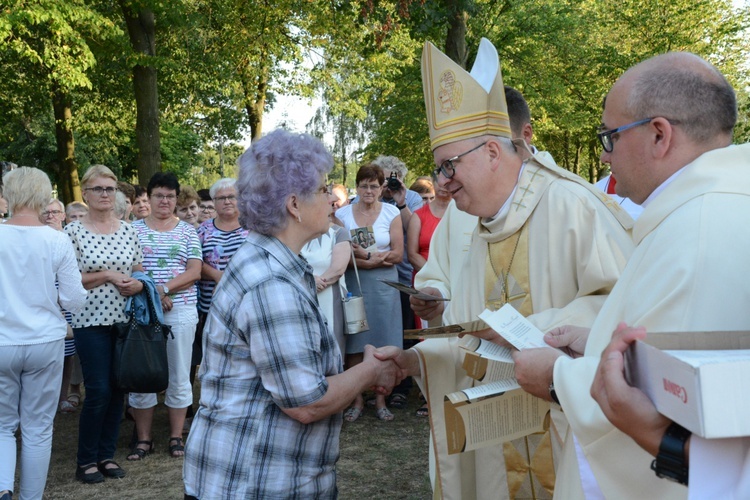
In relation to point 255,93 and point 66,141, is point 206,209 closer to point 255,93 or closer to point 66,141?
point 255,93

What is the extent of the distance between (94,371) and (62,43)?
1078 centimetres

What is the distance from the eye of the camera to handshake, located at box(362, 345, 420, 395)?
9.36ft

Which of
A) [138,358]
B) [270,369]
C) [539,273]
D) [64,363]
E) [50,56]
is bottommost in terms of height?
[64,363]

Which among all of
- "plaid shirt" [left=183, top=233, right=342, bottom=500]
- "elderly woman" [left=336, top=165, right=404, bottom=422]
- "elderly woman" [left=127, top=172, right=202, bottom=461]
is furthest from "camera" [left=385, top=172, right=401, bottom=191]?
"plaid shirt" [left=183, top=233, right=342, bottom=500]

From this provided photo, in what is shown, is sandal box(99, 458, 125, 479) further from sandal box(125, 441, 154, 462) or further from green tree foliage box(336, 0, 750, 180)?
green tree foliage box(336, 0, 750, 180)

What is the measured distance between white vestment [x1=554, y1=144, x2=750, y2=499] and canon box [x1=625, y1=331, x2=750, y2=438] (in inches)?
4.4

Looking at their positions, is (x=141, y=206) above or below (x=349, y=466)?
above

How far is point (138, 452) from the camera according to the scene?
236 inches

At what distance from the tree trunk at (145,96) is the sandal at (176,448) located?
7.39m

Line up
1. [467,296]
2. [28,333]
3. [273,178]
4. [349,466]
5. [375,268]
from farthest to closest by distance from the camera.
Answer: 1. [375,268]
2. [349,466]
3. [28,333]
4. [467,296]
5. [273,178]

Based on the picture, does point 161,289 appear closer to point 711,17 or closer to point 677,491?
point 677,491

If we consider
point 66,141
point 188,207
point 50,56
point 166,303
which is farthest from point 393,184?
point 66,141

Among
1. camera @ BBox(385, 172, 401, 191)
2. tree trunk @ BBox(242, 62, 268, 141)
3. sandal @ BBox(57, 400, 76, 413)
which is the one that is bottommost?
sandal @ BBox(57, 400, 76, 413)

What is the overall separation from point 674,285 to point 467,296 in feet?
5.57
